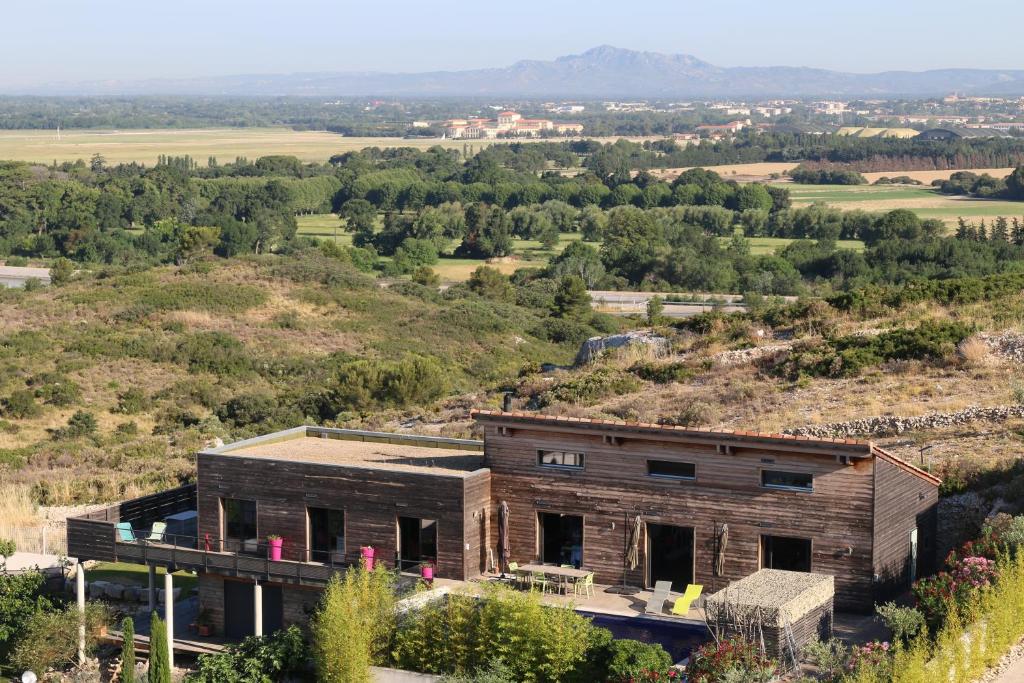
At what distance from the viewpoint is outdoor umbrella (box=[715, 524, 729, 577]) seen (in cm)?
2138

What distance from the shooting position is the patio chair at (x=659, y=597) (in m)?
20.7

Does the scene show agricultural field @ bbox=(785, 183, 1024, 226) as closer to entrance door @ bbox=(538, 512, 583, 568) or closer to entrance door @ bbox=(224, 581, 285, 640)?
entrance door @ bbox=(538, 512, 583, 568)

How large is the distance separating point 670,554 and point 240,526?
271 inches

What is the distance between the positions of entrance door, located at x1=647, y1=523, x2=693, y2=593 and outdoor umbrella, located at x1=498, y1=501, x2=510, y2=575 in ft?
7.21

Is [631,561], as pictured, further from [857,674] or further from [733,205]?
[733,205]

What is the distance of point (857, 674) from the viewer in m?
17.1

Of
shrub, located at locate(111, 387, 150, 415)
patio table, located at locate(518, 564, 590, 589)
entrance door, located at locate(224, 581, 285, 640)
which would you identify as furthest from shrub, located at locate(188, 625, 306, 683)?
shrub, located at locate(111, 387, 150, 415)

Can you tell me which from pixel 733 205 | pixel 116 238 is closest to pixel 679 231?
pixel 733 205

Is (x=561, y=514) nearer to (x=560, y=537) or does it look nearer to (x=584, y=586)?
(x=560, y=537)

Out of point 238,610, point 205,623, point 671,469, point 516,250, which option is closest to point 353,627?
point 238,610

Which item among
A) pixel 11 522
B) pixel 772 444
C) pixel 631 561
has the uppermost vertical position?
pixel 772 444

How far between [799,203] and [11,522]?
99.8 meters

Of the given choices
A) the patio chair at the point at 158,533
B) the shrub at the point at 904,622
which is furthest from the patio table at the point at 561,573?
the patio chair at the point at 158,533

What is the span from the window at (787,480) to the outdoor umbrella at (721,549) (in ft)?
2.87
